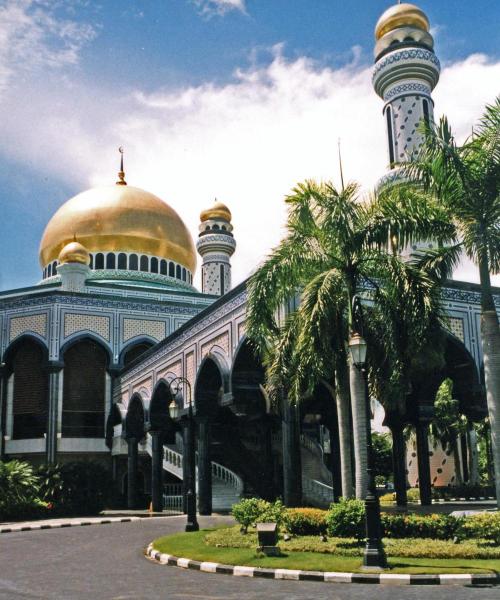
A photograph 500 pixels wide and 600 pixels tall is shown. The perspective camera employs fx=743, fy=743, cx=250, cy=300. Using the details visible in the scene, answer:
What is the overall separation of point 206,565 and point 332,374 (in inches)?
258

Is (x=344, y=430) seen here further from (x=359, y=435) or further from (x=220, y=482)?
(x=220, y=482)

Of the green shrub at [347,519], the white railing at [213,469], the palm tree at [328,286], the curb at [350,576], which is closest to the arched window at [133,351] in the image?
the white railing at [213,469]

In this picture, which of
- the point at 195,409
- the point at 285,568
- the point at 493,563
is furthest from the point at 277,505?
the point at 195,409

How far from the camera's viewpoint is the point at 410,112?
3612 cm

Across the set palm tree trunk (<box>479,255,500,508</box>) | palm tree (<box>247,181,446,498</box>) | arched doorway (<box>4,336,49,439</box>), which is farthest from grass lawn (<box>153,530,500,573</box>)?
arched doorway (<box>4,336,49,439</box>)

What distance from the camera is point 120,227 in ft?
169

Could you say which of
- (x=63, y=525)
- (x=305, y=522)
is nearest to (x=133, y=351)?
(x=63, y=525)

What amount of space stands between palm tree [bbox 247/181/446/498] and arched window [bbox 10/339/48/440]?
25.7 m

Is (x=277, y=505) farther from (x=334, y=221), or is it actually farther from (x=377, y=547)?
(x=334, y=221)

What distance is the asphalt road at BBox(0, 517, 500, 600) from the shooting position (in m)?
10.4

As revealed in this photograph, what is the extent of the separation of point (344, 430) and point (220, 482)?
1732 cm

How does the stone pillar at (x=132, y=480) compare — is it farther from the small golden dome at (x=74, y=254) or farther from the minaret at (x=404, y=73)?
the minaret at (x=404, y=73)

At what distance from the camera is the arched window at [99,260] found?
168ft

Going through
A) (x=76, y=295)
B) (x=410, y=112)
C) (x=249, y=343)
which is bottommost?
(x=249, y=343)
